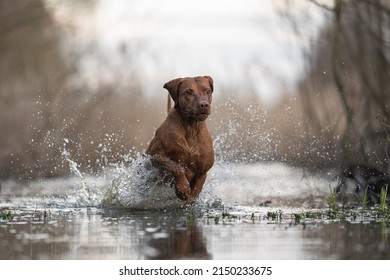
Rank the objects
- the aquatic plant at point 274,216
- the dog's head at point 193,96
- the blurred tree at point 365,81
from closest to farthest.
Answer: the aquatic plant at point 274,216 < the dog's head at point 193,96 < the blurred tree at point 365,81

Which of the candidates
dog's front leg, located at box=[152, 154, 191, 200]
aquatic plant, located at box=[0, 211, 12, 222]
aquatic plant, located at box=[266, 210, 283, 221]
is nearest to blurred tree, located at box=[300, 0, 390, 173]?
aquatic plant, located at box=[266, 210, 283, 221]

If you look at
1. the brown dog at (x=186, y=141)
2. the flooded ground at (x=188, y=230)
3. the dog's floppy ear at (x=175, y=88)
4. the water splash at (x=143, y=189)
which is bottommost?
the flooded ground at (x=188, y=230)

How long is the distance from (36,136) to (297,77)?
471 cm

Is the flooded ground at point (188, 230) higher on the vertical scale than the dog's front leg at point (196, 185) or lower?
lower

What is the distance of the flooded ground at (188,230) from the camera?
21.7ft

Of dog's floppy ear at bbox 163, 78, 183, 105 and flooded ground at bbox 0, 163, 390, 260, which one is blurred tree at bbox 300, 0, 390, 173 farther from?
dog's floppy ear at bbox 163, 78, 183, 105

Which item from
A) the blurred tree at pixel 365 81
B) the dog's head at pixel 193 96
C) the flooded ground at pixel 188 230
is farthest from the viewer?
the blurred tree at pixel 365 81

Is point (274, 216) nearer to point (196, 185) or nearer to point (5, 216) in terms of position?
point (196, 185)

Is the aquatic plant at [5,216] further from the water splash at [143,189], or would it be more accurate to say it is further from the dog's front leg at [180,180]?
the dog's front leg at [180,180]

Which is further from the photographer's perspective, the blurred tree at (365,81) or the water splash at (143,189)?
the blurred tree at (365,81)

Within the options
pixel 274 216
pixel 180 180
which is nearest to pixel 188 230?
pixel 274 216

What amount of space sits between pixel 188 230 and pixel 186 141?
6.31 feet

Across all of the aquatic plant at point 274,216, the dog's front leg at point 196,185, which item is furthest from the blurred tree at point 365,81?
the aquatic plant at point 274,216

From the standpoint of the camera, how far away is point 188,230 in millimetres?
7719
